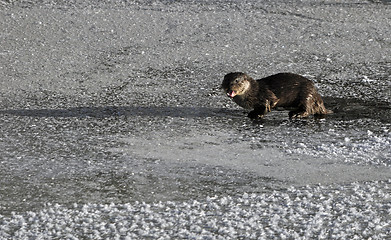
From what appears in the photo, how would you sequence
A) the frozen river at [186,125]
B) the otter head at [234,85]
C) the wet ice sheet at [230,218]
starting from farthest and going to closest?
the otter head at [234,85] → the frozen river at [186,125] → the wet ice sheet at [230,218]

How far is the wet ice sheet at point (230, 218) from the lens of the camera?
3.48 m

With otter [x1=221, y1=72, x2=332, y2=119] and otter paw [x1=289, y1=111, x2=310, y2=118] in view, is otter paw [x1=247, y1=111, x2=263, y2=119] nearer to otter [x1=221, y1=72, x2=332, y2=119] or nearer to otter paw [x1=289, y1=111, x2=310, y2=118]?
otter [x1=221, y1=72, x2=332, y2=119]

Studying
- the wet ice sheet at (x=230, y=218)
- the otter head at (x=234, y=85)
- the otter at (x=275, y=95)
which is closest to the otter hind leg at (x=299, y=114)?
the otter at (x=275, y=95)

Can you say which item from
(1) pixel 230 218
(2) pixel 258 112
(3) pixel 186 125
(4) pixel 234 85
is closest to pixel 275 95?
(2) pixel 258 112

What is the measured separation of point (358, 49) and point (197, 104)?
265cm

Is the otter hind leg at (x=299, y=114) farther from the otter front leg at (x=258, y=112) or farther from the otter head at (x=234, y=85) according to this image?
the otter head at (x=234, y=85)

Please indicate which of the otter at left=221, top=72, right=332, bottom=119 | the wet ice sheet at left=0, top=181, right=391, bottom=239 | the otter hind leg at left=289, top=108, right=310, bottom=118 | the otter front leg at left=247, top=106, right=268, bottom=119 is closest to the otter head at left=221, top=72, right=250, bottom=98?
the otter at left=221, top=72, right=332, bottom=119

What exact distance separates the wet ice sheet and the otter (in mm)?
1610

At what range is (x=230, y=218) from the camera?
144 inches

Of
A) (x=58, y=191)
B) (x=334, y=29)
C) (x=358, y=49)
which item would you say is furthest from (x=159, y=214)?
(x=334, y=29)

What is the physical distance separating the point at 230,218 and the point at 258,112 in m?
2.05

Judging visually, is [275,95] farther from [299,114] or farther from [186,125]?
[186,125]

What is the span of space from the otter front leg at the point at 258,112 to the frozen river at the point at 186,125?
13cm

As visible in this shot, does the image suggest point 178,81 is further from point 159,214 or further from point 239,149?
point 159,214
